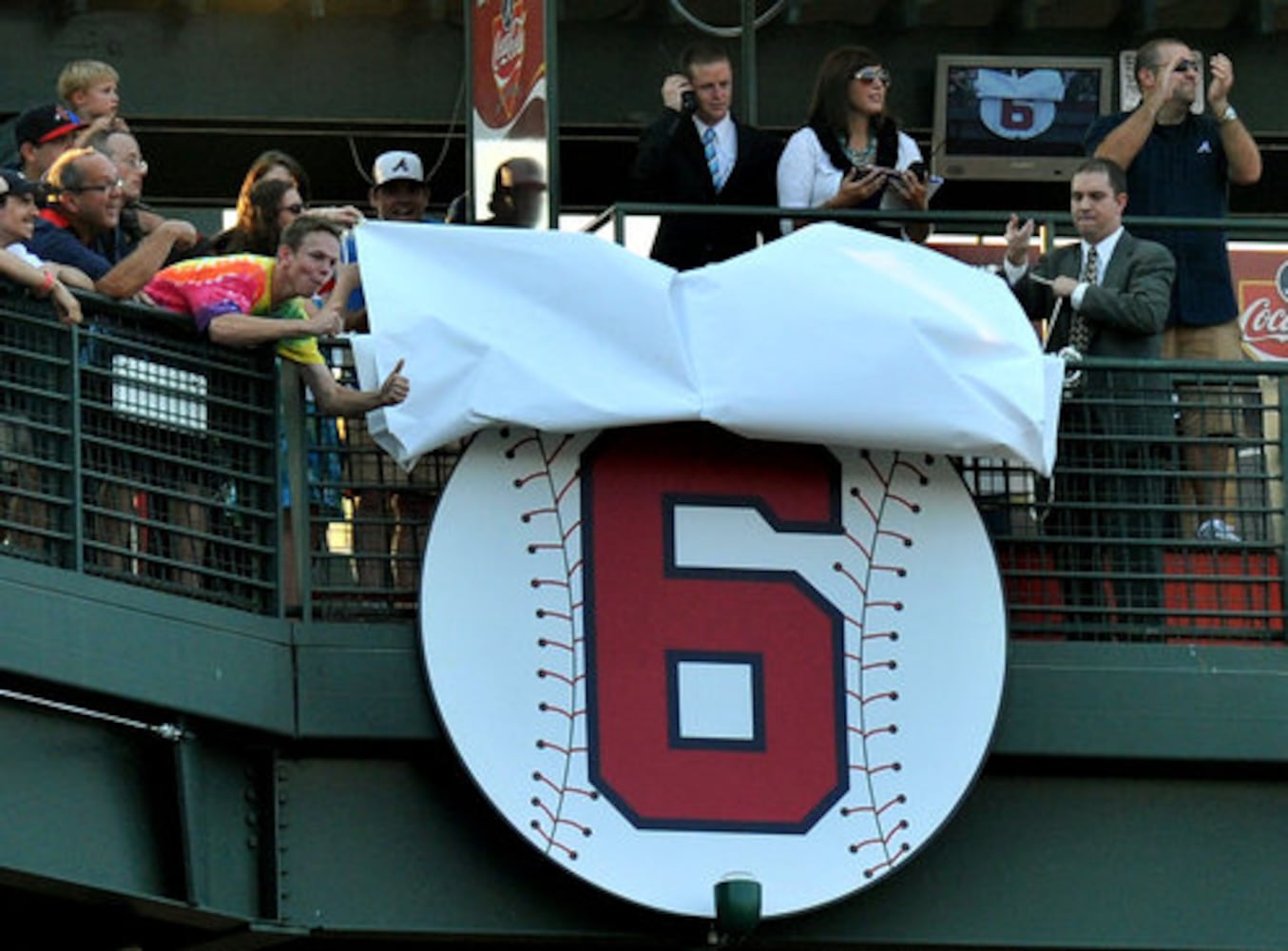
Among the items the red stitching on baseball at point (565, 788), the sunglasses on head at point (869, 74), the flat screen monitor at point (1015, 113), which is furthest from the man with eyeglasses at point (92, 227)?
the flat screen monitor at point (1015, 113)

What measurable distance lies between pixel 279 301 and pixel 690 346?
62.2 inches

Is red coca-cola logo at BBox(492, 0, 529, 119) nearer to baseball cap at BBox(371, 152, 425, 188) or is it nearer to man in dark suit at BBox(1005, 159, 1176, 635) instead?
baseball cap at BBox(371, 152, 425, 188)

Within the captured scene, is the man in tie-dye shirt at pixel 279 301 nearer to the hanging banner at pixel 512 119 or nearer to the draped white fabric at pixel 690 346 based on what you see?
the draped white fabric at pixel 690 346

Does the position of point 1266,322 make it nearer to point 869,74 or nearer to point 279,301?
point 869,74

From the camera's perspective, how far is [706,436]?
53.3 ft

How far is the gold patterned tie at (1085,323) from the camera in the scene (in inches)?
677

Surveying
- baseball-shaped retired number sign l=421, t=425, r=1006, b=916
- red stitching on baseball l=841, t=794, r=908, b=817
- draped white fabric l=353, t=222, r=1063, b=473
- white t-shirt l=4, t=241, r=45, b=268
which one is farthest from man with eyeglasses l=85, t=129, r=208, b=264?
red stitching on baseball l=841, t=794, r=908, b=817

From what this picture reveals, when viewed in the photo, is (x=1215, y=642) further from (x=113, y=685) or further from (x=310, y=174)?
(x=310, y=174)

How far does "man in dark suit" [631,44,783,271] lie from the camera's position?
697 inches

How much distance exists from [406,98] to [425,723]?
8570 mm

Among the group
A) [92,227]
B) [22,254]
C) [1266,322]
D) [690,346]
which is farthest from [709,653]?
[1266,322]

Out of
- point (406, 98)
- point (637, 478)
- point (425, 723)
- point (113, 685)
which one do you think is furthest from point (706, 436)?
point (406, 98)

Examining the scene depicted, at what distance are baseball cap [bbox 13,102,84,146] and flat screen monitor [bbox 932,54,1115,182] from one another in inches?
331

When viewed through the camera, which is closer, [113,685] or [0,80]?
[113,685]
